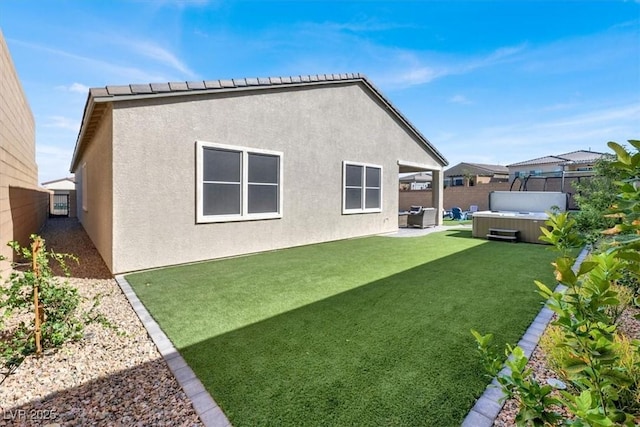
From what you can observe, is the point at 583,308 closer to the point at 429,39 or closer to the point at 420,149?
the point at 429,39

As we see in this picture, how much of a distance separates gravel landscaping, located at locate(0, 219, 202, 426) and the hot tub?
12.1 m

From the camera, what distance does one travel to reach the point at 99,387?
293 centimetres

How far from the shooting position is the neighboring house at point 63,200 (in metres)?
23.7

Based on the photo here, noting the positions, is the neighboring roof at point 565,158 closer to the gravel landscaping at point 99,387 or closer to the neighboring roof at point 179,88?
the neighboring roof at point 179,88

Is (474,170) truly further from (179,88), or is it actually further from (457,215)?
(179,88)

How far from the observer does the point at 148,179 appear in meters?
7.17

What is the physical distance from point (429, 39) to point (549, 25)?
4090mm

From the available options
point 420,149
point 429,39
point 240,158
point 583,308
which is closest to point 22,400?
point 583,308

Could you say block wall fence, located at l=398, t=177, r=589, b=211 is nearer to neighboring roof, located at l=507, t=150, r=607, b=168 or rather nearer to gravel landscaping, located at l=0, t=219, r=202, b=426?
neighboring roof, located at l=507, t=150, r=607, b=168

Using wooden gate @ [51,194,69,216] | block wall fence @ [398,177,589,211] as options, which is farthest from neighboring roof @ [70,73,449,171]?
wooden gate @ [51,194,69,216]

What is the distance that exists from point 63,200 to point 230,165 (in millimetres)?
31405

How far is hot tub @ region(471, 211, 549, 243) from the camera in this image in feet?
36.6

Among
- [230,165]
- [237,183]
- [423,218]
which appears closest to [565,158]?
[423,218]

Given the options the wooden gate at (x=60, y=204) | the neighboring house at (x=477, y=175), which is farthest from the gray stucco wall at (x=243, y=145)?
the neighboring house at (x=477, y=175)
